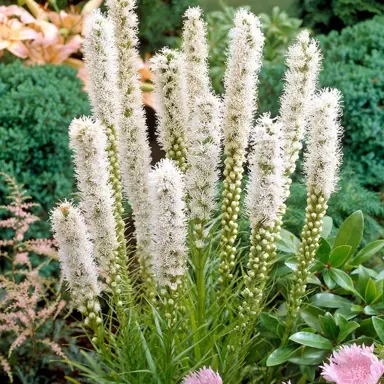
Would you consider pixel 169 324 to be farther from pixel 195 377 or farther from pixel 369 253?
pixel 369 253

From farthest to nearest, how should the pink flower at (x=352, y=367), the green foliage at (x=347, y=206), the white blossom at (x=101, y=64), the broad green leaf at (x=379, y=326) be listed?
the green foliage at (x=347, y=206) < the broad green leaf at (x=379, y=326) < the white blossom at (x=101, y=64) < the pink flower at (x=352, y=367)

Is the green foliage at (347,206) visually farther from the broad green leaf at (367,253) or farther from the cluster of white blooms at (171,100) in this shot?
the cluster of white blooms at (171,100)

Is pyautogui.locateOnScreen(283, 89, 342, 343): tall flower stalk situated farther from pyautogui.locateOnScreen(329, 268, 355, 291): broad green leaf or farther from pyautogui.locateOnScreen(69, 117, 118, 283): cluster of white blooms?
pyautogui.locateOnScreen(69, 117, 118, 283): cluster of white blooms

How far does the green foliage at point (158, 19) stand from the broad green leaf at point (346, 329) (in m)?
3.32

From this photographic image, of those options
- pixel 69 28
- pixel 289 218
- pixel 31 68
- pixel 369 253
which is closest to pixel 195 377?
pixel 369 253

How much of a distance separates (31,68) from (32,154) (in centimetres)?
49

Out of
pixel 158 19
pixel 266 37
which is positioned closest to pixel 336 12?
pixel 266 37

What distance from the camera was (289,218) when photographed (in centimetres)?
268

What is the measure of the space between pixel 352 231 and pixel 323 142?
2.31 ft

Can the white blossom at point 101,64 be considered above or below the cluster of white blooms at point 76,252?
above

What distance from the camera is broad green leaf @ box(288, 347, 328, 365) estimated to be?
2057mm

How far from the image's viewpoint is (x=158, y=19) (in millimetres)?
5043

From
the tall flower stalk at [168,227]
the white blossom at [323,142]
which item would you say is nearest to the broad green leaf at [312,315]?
the white blossom at [323,142]

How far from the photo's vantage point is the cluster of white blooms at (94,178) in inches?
57.0
